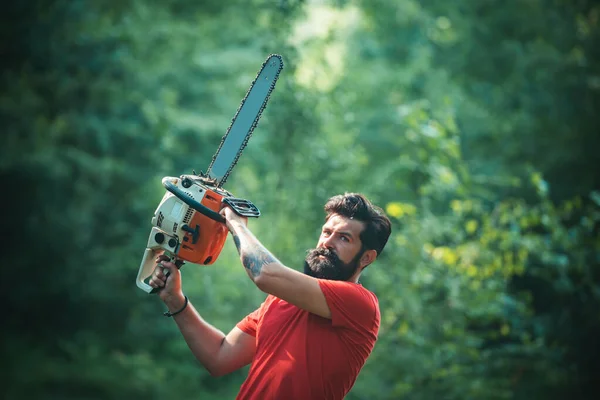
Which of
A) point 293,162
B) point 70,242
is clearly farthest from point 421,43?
point 70,242

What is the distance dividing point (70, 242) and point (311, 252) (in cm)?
854

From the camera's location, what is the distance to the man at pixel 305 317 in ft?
8.47

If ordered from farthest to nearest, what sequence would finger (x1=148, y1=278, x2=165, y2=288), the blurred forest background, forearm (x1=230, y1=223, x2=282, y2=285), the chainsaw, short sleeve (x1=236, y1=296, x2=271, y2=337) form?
the blurred forest background < short sleeve (x1=236, y1=296, x2=271, y2=337) < finger (x1=148, y1=278, x2=165, y2=288) < the chainsaw < forearm (x1=230, y1=223, x2=282, y2=285)

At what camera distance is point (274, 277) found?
251cm

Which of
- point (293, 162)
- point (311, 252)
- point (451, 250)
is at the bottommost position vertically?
point (311, 252)

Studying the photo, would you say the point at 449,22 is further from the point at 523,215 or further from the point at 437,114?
the point at 523,215

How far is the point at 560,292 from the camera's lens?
7934 mm

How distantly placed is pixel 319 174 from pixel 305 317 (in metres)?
5.16

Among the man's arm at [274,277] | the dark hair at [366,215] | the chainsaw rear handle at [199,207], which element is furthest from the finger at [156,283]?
the dark hair at [366,215]

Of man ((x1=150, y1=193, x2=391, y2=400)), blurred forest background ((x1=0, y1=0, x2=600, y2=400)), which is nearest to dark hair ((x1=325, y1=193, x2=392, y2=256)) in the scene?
man ((x1=150, y1=193, x2=391, y2=400))

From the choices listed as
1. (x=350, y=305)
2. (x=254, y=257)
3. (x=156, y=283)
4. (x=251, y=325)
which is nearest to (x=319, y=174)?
(x=251, y=325)

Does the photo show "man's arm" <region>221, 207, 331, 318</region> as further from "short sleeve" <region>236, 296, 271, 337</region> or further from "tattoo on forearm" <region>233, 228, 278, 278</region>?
"short sleeve" <region>236, 296, 271, 337</region>

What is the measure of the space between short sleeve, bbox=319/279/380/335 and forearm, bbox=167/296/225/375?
2.00ft

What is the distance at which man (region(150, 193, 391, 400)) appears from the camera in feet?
8.47
